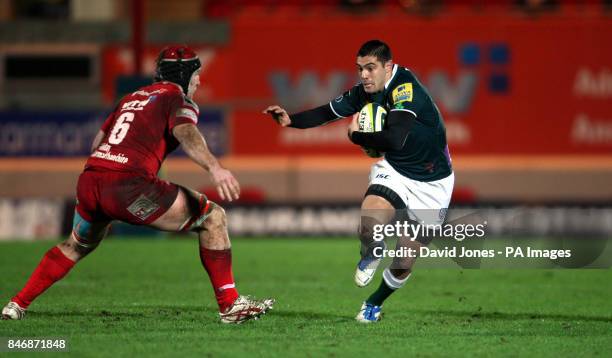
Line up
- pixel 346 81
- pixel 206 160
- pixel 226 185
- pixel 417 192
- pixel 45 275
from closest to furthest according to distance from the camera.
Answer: pixel 226 185 < pixel 206 160 < pixel 45 275 < pixel 417 192 < pixel 346 81

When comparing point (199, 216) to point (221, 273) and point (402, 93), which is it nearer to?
point (221, 273)

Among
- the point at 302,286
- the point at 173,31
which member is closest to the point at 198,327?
the point at 302,286

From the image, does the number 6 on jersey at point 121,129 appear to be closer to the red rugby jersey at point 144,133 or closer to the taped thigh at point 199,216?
the red rugby jersey at point 144,133

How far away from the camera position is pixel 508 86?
20594 mm

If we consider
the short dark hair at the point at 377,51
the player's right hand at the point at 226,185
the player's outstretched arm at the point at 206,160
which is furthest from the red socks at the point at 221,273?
the short dark hair at the point at 377,51

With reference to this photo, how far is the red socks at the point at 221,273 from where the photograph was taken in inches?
329

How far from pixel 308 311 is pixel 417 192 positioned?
148cm

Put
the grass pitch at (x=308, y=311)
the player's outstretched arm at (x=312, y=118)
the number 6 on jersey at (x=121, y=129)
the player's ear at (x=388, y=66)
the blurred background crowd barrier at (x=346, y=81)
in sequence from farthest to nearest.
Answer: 1. the blurred background crowd barrier at (x=346, y=81)
2. the player's outstretched arm at (x=312, y=118)
3. the player's ear at (x=388, y=66)
4. the number 6 on jersey at (x=121, y=129)
5. the grass pitch at (x=308, y=311)

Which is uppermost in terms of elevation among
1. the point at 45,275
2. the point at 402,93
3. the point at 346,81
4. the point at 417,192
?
the point at 402,93

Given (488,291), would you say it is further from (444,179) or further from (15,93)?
(15,93)

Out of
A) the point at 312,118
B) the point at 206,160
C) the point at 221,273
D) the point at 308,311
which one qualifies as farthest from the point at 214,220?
the point at 308,311

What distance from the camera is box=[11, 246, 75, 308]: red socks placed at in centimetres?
854

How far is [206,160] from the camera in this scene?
7.82 metres

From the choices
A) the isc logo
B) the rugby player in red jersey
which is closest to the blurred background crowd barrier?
the rugby player in red jersey
